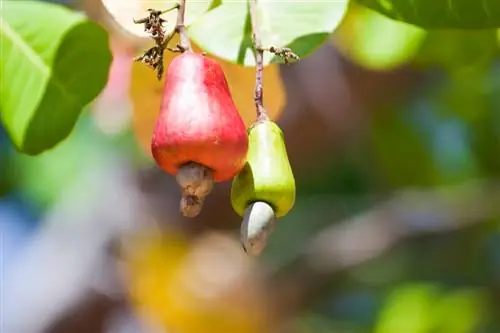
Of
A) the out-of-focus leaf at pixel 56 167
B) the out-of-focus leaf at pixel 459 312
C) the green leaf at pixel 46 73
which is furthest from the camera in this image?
the out-of-focus leaf at pixel 56 167

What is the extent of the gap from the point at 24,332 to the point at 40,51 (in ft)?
5.23

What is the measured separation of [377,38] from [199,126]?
0.80m

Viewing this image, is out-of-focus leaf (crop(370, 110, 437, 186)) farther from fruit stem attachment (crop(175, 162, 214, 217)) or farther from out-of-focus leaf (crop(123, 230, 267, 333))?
fruit stem attachment (crop(175, 162, 214, 217))

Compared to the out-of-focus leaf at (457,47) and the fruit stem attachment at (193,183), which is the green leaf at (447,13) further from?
the out-of-focus leaf at (457,47)

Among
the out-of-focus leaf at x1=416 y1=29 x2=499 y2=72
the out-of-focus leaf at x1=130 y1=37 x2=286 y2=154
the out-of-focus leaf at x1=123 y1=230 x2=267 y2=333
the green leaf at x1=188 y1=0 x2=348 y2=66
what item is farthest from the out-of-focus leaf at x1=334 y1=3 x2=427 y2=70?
the out-of-focus leaf at x1=123 y1=230 x2=267 y2=333

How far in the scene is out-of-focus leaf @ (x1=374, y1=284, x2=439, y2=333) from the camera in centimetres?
212

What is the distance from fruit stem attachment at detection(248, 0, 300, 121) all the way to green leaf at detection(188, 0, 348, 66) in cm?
4

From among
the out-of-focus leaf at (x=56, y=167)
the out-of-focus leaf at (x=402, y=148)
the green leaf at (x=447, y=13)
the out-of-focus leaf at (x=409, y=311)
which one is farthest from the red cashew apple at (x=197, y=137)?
the out-of-focus leaf at (x=56, y=167)

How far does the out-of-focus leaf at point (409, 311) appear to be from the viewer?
2.12 metres

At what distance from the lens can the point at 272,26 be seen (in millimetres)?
1058

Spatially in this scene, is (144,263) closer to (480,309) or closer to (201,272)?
(201,272)

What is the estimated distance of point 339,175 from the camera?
3172mm

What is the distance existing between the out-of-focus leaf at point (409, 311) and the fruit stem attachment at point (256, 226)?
4.37 ft

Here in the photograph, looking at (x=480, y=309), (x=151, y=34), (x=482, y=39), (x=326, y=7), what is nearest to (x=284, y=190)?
(x=151, y=34)
